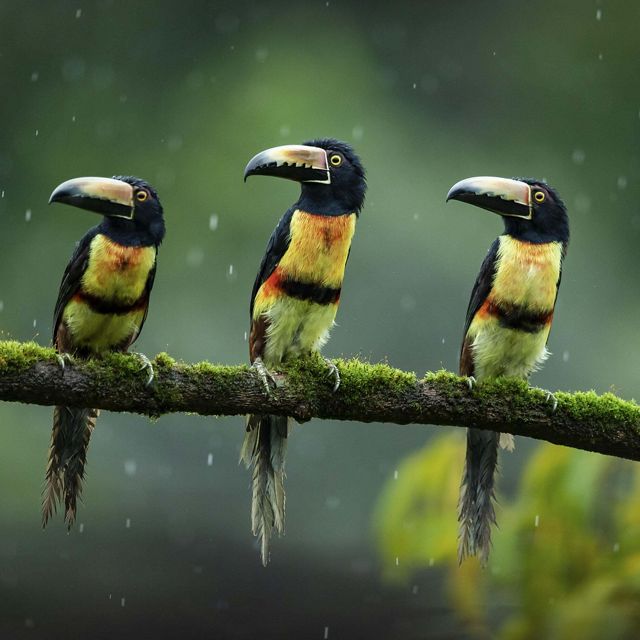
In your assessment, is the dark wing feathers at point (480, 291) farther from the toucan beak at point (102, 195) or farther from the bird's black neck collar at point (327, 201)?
the toucan beak at point (102, 195)

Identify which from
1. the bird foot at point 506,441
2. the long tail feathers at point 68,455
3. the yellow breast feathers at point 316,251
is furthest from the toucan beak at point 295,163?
the bird foot at point 506,441

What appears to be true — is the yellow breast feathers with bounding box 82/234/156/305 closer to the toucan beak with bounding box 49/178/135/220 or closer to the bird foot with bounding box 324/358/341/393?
the toucan beak with bounding box 49/178/135/220

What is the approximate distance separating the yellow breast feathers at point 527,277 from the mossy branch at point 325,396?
0.39m

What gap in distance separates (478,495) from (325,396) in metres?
0.83

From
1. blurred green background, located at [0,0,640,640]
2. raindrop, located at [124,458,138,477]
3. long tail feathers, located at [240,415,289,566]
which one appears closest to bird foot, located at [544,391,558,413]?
long tail feathers, located at [240,415,289,566]

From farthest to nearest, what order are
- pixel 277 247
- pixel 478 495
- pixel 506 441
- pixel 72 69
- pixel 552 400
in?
pixel 72 69, pixel 506 441, pixel 478 495, pixel 277 247, pixel 552 400

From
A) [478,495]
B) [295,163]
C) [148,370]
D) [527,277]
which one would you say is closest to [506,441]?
[478,495]

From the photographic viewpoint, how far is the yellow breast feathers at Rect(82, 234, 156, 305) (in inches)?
158

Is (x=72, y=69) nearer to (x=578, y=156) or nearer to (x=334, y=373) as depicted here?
(x=578, y=156)

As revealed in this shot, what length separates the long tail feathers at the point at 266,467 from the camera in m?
4.14

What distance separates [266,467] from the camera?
4.22 m

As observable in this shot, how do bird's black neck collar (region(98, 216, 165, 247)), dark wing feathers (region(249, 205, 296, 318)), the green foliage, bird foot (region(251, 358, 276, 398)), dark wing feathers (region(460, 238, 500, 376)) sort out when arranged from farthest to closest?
the green foliage < dark wing feathers (region(460, 238, 500, 376)) < dark wing feathers (region(249, 205, 296, 318)) < bird's black neck collar (region(98, 216, 165, 247)) < bird foot (region(251, 358, 276, 398))

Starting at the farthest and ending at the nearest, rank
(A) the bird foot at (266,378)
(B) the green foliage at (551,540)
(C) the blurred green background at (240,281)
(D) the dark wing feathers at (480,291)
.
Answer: (C) the blurred green background at (240,281) < (B) the green foliage at (551,540) < (D) the dark wing feathers at (480,291) < (A) the bird foot at (266,378)

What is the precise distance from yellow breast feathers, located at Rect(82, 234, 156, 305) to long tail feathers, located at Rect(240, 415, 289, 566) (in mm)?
657
